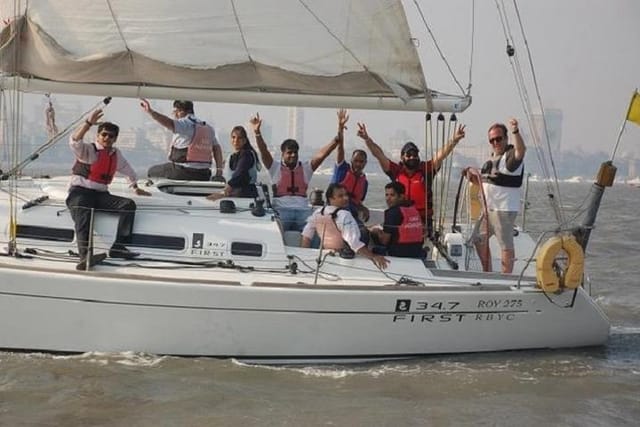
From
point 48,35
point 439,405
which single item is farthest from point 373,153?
point 48,35

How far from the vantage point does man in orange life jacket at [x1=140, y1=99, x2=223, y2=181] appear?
394 inches

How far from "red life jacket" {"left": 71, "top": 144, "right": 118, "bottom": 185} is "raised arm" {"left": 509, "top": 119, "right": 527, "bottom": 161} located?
3.91 meters

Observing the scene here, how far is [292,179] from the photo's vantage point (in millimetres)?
9523

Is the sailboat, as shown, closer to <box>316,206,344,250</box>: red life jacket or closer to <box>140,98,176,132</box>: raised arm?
<box>316,206,344,250</box>: red life jacket

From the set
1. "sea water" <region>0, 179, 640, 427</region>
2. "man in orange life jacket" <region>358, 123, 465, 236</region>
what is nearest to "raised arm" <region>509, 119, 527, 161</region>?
"man in orange life jacket" <region>358, 123, 465, 236</region>

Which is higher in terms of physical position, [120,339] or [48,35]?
[48,35]

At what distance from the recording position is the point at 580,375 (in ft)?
28.1

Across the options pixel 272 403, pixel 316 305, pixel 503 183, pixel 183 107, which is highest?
pixel 183 107

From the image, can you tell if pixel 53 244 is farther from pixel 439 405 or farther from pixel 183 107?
→ pixel 439 405

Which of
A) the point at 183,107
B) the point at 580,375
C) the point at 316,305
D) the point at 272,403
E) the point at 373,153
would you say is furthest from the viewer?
the point at 183,107

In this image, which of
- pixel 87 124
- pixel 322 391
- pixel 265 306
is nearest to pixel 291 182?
pixel 265 306

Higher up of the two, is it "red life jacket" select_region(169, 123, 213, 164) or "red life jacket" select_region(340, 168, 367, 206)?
"red life jacket" select_region(169, 123, 213, 164)

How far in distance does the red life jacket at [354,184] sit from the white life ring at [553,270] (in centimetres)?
218

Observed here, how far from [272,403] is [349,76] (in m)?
3.28
